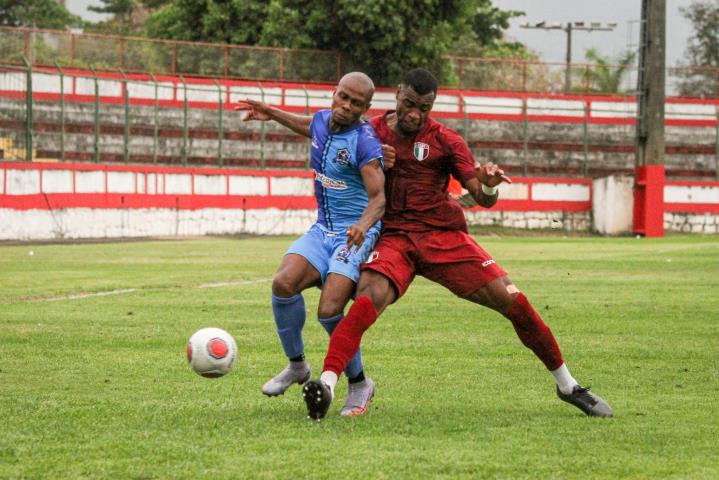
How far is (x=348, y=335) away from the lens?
721 cm

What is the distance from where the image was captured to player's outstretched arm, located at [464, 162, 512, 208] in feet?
24.5

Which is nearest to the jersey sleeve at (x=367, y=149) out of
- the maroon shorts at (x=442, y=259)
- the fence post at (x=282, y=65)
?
the maroon shorts at (x=442, y=259)

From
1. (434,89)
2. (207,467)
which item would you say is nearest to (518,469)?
(207,467)

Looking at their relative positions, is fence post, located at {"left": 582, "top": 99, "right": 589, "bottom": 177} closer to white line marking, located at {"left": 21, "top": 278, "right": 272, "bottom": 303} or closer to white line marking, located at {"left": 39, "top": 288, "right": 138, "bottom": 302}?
white line marking, located at {"left": 21, "top": 278, "right": 272, "bottom": 303}

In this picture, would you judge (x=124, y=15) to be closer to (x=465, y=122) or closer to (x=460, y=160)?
(x=465, y=122)

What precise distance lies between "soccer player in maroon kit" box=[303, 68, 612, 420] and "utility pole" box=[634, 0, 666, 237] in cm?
3187

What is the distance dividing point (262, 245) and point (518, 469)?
2456cm

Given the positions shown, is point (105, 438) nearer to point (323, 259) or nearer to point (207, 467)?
point (207, 467)

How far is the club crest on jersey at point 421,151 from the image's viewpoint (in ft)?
25.6

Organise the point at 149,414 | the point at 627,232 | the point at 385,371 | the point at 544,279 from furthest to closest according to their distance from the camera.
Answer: the point at 627,232 < the point at 544,279 < the point at 385,371 < the point at 149,414

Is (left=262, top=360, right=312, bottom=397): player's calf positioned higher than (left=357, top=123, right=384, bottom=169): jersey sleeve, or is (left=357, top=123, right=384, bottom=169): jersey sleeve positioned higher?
(left=357, top=123, right=384, bottom=169): jersey sleeve

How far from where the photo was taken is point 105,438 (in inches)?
251

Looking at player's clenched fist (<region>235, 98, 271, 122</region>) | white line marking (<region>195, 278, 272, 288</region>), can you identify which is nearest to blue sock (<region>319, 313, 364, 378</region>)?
player's clenched fist (<region>235, 98, 271, 122</region>)

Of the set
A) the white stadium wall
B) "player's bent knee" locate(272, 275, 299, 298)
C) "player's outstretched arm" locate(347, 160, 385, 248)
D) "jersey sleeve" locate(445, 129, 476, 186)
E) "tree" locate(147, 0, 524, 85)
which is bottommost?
the white stadium wall
